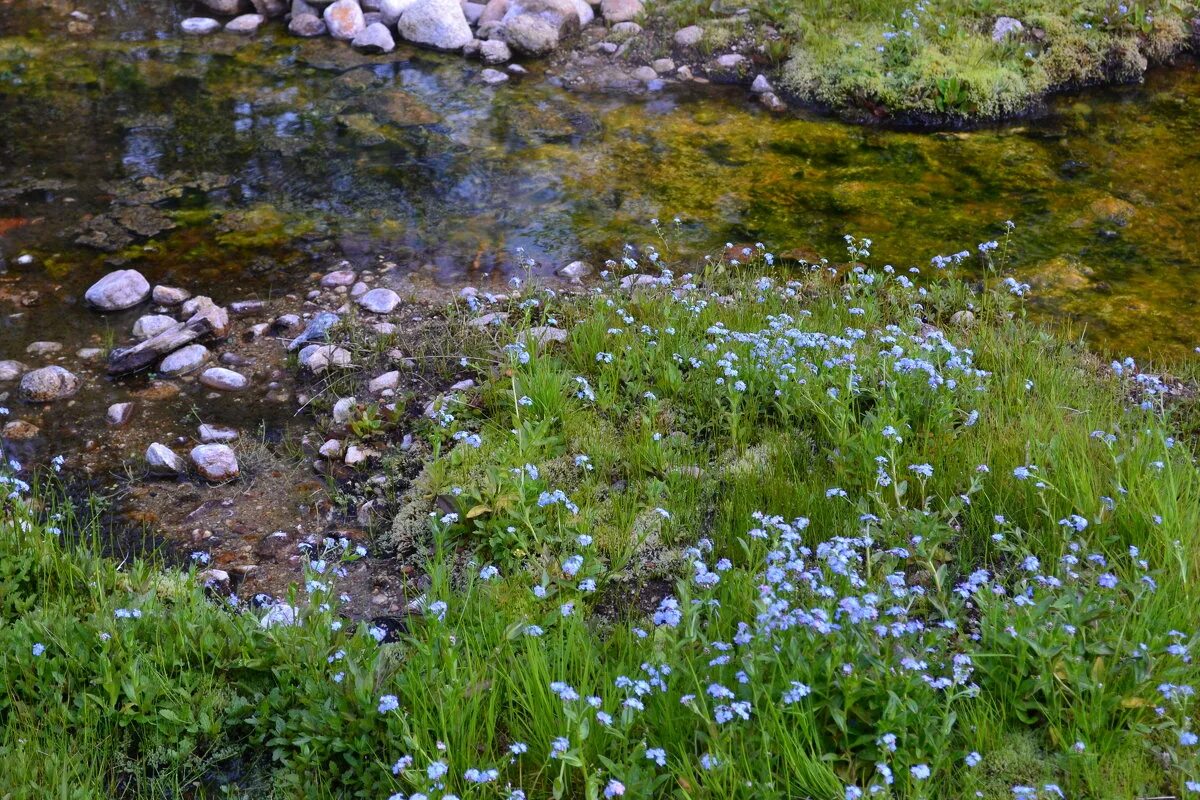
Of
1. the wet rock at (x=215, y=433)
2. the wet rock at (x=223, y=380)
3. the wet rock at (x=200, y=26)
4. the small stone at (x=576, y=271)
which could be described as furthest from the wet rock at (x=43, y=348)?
the wet rock at (x=200, y=26)

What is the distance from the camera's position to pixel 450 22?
10.9 metres

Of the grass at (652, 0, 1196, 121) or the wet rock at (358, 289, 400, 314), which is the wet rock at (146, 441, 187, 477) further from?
the grass at (652, 0, 1196, 121)

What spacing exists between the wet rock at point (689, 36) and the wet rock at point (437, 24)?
87.5 inches

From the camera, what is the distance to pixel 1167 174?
8.37 metres

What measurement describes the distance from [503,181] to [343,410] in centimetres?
345

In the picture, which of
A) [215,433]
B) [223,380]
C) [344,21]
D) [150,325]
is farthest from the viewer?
[344,21]

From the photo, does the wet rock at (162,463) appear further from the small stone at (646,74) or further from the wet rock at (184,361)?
the small stone at (646,74)

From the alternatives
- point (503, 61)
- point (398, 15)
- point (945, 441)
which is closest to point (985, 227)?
point (945, 441)

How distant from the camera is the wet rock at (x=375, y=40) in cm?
1099

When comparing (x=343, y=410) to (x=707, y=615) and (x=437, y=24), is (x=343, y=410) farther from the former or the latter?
(x=437, y=24)

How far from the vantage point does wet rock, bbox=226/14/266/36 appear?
Answer: 456 inches

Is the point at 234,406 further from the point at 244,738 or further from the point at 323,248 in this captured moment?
the point at 244,738

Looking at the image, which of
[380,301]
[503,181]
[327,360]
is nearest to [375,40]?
[503,181]

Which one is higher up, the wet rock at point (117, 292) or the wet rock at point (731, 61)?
the wet rock at point (731, 61)
